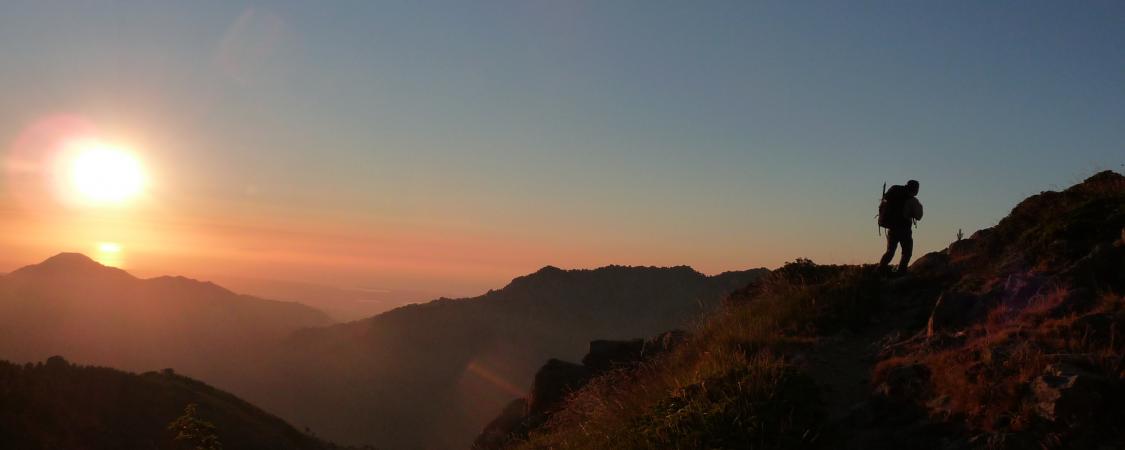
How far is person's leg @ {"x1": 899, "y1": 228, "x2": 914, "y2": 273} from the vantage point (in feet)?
42.4

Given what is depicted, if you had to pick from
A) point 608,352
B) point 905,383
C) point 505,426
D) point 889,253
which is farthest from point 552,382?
point 905,383

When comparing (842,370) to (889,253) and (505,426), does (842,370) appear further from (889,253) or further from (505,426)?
(505,426)

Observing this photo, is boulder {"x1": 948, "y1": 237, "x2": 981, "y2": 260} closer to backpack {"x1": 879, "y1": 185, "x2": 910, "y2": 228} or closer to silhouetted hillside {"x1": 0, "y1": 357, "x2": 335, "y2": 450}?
backpack {"x1": 879, "y1": 185, "x2": 910, "y2": 228}

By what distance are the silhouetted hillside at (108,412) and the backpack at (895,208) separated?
20.9 meters

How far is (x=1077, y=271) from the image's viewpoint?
28.3ft

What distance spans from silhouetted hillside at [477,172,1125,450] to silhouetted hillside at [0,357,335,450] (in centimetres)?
1896

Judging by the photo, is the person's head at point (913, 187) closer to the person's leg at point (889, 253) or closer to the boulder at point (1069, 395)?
the person's leg at point (889, 253)

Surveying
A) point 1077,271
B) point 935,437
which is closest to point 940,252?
point 1077,271

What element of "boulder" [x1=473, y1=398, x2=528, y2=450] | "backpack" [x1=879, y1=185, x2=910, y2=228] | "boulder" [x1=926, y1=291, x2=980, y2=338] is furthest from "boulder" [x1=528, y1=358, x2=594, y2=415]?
"boulder" [x1=926, y1=291, x2=980, y2=338]

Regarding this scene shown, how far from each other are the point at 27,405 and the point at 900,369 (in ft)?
97.2

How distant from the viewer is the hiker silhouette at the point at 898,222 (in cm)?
1287

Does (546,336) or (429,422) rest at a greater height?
(546,336)

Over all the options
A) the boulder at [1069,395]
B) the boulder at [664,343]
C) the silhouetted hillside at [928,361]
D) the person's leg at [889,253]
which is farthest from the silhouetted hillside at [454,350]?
the boulder at [1069,395]

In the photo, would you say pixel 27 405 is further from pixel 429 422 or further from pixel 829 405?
pixel 429 422
